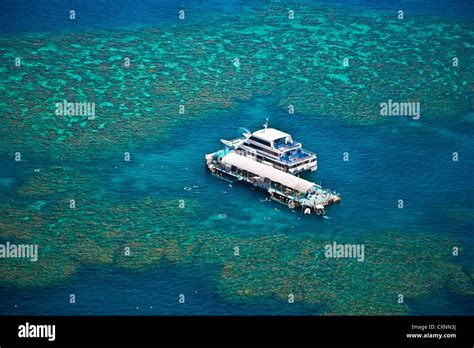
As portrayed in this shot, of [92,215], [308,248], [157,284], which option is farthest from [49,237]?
[308,248]

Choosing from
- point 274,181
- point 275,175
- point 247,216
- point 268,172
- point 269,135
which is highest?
point 269,135

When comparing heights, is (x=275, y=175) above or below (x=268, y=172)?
below

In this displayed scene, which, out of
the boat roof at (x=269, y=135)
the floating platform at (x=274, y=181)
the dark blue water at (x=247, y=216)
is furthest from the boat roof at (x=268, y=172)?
the boat roof at (x=269, y=135)

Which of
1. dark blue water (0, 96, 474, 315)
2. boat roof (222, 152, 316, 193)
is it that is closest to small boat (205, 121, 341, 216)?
boat roof (222, 152, 316, 193)

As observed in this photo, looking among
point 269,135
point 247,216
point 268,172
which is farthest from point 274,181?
point 269,135

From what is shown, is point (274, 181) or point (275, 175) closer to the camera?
point (274, 181)

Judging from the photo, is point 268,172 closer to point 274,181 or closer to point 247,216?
point 274,181

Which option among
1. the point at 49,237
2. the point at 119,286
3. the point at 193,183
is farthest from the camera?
the point at 193,183

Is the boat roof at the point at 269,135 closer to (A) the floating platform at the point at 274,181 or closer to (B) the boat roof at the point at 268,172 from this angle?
(A) the floating platform at the point at 274,181

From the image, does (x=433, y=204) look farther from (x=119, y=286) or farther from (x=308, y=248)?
(x=119, y=286)
